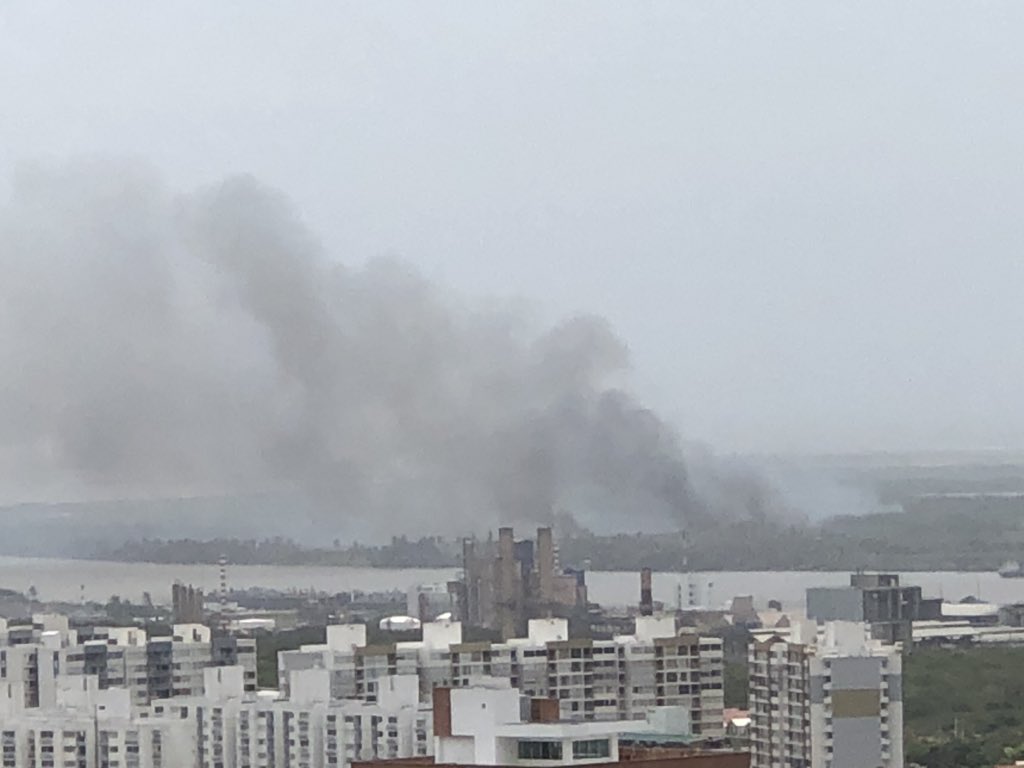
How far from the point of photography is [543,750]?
5.43 m

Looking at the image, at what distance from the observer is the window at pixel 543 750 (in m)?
5.42

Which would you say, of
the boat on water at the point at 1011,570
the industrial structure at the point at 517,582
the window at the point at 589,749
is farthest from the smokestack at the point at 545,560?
the window at the point at 589,749

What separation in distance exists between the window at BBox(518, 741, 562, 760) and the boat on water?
711 inches

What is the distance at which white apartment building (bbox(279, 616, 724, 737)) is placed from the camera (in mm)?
13609

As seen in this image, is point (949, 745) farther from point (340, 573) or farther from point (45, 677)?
point (340, 573)

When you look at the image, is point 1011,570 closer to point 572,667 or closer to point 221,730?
point 572,667

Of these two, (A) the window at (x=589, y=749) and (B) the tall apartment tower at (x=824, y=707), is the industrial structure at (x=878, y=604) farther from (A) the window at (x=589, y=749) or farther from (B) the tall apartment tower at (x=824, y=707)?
(A) the window at (x=589, y=749)

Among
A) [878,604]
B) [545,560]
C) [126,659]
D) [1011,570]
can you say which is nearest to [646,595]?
[545,560]

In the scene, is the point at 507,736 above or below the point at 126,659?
above

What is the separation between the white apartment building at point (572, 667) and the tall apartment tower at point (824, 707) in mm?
335

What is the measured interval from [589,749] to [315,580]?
14.4 metres

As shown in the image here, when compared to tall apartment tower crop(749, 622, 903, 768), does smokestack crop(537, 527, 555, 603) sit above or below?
above

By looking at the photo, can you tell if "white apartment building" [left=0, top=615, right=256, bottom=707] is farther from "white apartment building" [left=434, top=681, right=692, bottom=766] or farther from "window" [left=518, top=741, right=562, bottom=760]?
"window" [left=518, top=741, right=562, bottom=760]

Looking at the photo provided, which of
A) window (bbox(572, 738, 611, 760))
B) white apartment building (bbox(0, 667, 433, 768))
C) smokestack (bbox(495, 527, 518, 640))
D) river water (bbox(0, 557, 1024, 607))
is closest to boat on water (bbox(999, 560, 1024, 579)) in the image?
river water (bbox(0, 557, 1024, 607))
